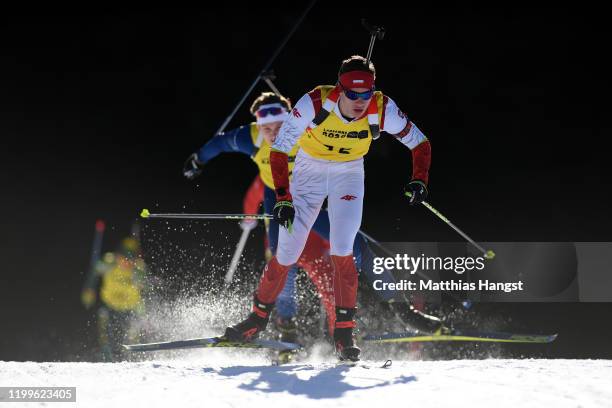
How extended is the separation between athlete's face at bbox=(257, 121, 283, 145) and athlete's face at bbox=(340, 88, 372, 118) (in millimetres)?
983

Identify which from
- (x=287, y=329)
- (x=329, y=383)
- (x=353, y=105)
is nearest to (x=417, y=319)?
(x=287, y=329)

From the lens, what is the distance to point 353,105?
3.53 meters

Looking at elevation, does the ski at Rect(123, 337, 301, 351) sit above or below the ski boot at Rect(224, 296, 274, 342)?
below

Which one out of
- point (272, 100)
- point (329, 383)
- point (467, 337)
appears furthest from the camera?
point (272, 100)

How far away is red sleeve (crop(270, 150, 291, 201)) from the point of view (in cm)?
360

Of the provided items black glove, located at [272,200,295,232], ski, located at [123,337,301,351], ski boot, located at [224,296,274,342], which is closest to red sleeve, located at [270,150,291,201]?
black glove, located at [272,200,295,232]

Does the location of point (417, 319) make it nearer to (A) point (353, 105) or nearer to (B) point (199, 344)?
(B) point (199, 344)

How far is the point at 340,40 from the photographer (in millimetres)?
5969

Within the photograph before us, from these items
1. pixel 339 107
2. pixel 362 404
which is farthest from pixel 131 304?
pixel 362 404

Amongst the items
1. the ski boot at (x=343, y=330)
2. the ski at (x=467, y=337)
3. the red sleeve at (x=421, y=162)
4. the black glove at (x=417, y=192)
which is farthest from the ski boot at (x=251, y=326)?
the red sleeve at (x=421, y=162)

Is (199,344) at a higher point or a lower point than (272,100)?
lower

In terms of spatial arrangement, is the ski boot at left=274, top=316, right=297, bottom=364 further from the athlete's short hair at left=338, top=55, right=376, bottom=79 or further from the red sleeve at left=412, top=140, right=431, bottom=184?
the athlete's short hair at left=338, top=55, right=376, bottom=79

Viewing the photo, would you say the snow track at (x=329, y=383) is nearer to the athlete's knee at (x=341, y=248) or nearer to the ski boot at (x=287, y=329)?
the athlete's knee at (x=341, y=248)

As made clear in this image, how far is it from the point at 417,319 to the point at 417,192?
40.8 inches
